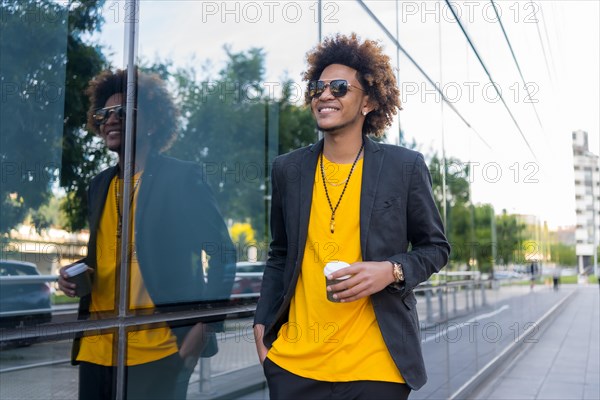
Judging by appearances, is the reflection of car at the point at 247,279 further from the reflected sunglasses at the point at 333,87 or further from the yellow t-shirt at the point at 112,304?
the reflected sunglasses at the point at 333,87

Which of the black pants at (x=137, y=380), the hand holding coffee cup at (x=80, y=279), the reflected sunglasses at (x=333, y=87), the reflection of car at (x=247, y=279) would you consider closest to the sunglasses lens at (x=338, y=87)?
the reflected sunglasses at (x=333, y=87)

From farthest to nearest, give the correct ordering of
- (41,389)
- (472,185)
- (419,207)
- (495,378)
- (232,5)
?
1. (472,185)
2. (495,378)
3. (232,5)
4. (41,389)
5. (419,207)

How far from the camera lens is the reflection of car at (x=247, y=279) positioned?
16.1 feet

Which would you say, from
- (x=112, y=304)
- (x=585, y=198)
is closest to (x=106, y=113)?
(x=112, y=304)

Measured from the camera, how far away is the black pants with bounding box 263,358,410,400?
2127mm

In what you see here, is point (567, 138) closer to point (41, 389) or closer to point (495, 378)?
point (495, 378)

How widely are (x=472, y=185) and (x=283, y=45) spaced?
3.64 metres

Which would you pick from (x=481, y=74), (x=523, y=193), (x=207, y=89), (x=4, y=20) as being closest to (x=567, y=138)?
(x=523, y=193)

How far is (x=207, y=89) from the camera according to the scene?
706 cm

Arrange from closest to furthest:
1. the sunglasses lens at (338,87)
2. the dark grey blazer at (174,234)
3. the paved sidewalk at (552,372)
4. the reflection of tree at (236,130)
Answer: the sunglasses lens at (338,87) → the dark grey blazer at (174,234) → the reflection of tree at (236,130) → the paved sidewalk at (552,372)

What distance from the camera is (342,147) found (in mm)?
2416

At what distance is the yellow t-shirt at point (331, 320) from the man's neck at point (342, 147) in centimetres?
5

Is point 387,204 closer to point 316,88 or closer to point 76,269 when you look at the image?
point 316,88

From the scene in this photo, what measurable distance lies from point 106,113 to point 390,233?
137cm
